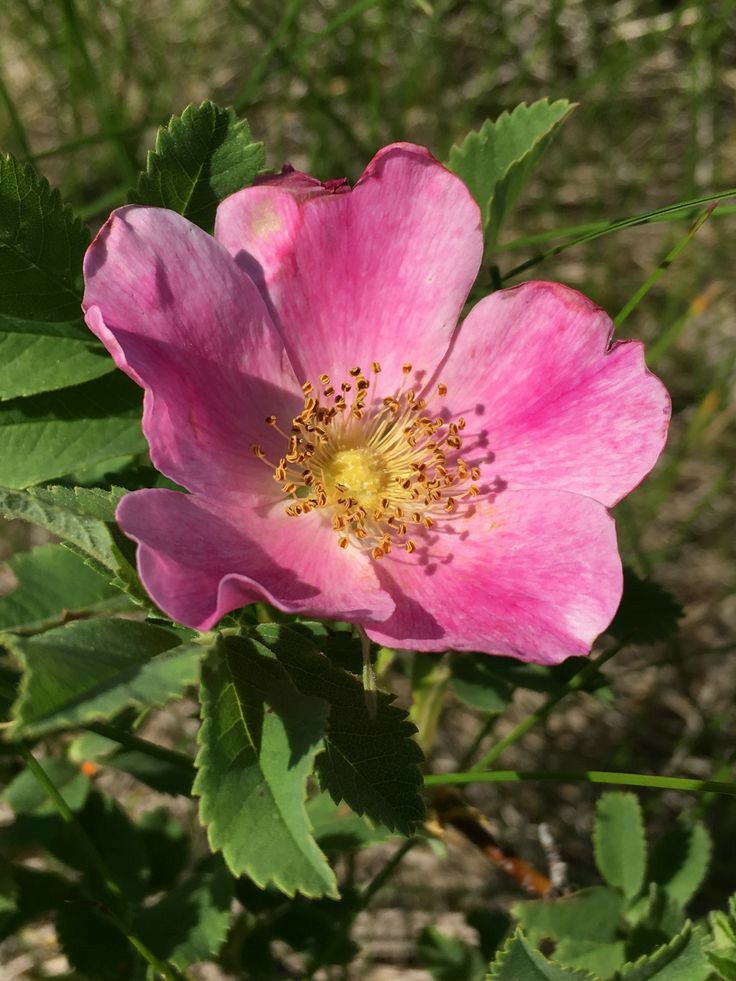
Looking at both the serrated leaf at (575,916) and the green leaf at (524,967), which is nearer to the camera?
the green leaf at (524,967)

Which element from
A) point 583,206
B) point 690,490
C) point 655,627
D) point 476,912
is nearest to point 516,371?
point 655,627

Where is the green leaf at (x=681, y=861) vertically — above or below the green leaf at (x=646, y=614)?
below

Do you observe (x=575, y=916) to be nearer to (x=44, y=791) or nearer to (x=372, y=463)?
(x=372, y=463)

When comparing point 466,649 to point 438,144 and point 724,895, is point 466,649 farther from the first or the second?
point 438,144

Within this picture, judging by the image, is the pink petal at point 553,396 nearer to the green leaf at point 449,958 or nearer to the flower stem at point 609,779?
the flower stem at point 609,779

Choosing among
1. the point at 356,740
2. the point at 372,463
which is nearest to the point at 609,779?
the point at 356,740

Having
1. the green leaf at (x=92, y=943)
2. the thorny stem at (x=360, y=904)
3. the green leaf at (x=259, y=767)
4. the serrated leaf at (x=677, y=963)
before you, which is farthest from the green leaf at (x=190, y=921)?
the serrated leaf at (x=677, y=963)
